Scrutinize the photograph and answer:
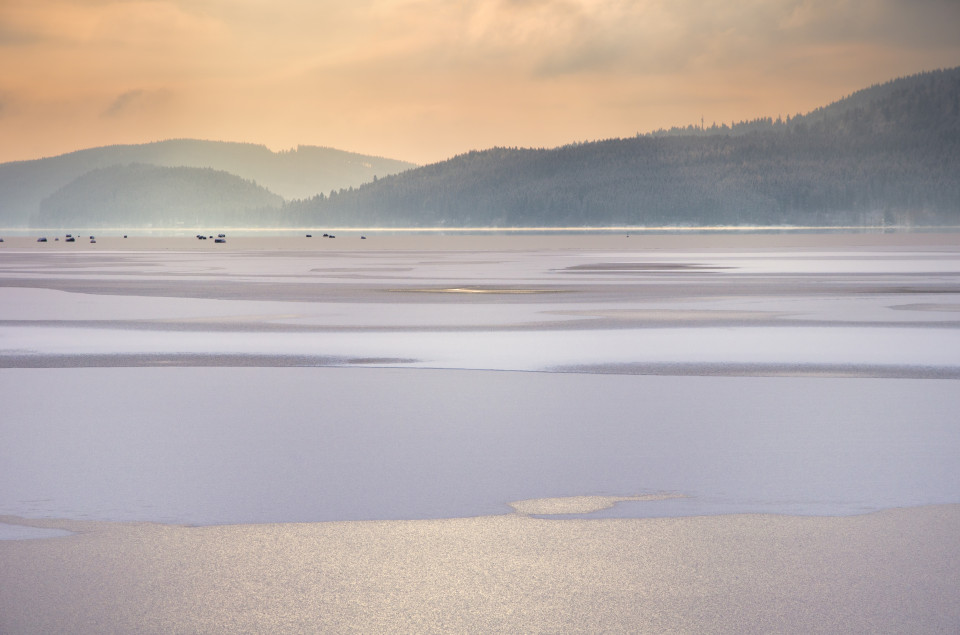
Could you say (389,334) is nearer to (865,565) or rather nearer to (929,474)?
(929,474)

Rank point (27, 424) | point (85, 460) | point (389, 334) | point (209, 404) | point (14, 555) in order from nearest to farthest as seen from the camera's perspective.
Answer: point (14, 555)
point (85, 460)
point (27, 424)
point (209, 404)
point (389, 334)

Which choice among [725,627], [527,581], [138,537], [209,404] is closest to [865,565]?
[725,627]

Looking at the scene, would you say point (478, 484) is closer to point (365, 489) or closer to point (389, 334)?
point (365, 489)

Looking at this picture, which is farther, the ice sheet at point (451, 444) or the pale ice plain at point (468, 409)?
the pale ice plain at point (468, 409)

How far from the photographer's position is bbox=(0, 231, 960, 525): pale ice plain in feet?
27.8

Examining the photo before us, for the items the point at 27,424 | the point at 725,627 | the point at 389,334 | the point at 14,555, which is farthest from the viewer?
the point at 389,334

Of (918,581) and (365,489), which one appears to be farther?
(365,489)

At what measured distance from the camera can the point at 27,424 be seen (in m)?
11.3

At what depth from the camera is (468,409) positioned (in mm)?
12219

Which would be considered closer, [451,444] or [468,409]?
[451,444]


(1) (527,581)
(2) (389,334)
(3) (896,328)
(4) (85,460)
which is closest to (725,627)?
(1) (527,581)

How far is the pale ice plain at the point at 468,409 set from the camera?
8.46m

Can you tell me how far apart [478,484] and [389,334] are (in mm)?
11632

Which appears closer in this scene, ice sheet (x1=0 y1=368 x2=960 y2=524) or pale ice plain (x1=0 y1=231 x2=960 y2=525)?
ice sheet (x1=0 y1=368 x2=960 y2=524)
